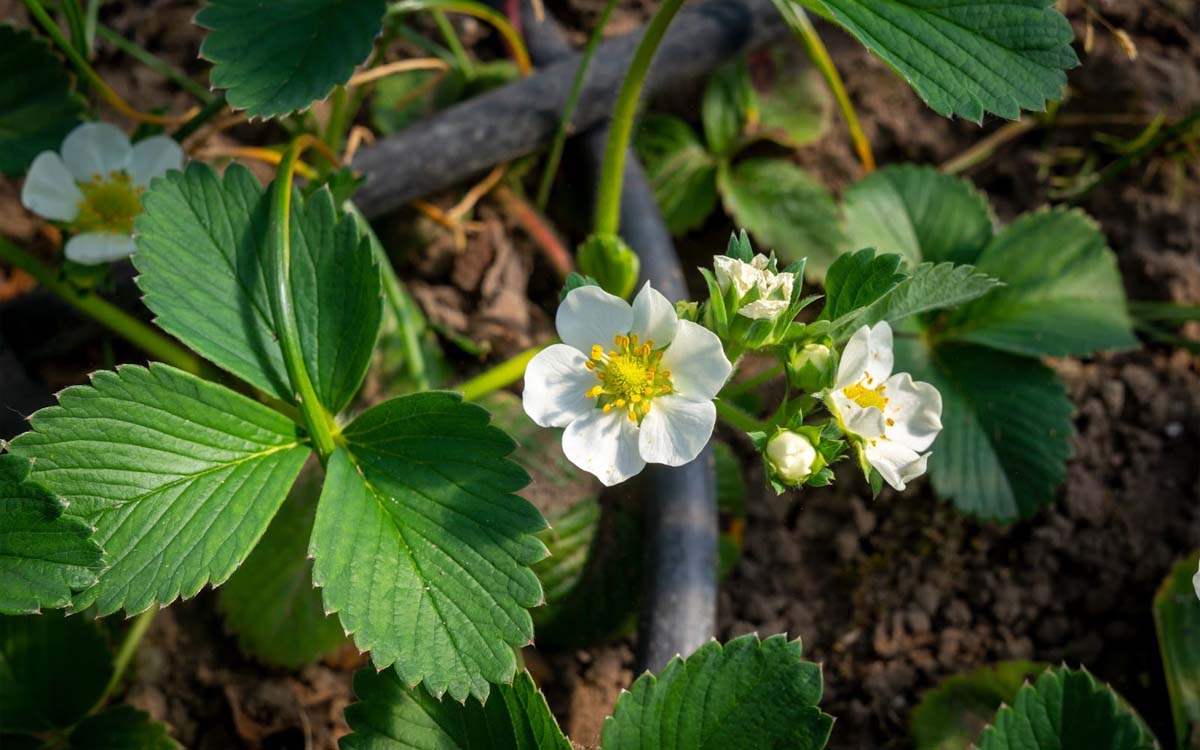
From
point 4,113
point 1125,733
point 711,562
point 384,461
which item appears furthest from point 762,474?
point 4,113

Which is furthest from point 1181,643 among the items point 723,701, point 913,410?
point 723,701

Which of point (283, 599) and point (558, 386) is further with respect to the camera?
point (283, 599)

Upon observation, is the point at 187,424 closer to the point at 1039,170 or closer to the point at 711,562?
the point at 711,562

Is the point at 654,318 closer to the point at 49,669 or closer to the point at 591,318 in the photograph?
the point at 591,318

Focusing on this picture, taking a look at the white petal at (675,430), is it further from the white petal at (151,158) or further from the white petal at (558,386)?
the white petal at (151,158)

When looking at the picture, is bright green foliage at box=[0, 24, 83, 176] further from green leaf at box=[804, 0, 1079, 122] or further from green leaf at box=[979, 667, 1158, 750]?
green leaf at box=[979, 667, 1158, 750]

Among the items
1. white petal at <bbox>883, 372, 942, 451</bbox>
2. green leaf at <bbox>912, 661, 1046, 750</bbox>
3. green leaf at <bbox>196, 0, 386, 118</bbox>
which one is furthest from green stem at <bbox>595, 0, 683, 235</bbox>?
green leaf at <bbox>912, 661, 1046, 750</bbox>

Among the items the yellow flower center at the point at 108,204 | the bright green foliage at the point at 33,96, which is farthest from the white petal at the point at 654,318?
the bright green foliage at the point at 33,96
